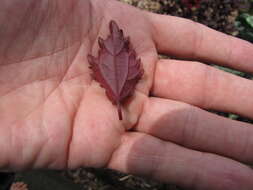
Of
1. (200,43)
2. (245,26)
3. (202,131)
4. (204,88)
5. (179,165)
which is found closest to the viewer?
(179,165)

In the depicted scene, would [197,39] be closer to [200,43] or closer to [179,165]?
[200,43]

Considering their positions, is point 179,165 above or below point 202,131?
below

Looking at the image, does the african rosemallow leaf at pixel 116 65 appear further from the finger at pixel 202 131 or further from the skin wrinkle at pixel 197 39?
the skin wrinkle at pixel 197 39

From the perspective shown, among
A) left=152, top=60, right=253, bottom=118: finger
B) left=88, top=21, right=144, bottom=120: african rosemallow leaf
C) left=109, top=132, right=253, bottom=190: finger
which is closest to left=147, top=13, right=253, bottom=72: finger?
left=152, top=60, right=253, bottom=118: finger

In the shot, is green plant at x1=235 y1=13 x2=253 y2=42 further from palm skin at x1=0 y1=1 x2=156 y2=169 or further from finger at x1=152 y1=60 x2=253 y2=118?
palm skin at x1=0 y1=1 x2=156 y2=169

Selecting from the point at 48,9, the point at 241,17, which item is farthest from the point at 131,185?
the point at 241,17

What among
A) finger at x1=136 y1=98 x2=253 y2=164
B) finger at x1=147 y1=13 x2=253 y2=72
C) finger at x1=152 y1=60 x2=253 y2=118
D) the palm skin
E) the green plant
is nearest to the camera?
the palm skin

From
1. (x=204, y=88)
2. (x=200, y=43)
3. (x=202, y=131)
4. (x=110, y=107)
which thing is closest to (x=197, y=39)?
(x=200, y=43)
